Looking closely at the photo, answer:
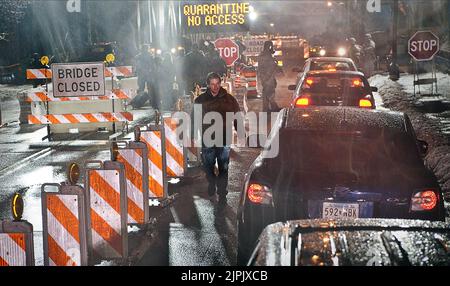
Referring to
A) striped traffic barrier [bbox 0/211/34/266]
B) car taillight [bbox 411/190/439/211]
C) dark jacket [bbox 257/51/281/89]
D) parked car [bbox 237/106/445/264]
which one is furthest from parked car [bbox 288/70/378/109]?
striped traffic barrier [bbox 0/211/34/266]

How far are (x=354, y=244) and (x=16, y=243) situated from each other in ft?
10.4

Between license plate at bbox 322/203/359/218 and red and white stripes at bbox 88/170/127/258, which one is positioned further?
red and white stripes at bbox 88/170/127/258

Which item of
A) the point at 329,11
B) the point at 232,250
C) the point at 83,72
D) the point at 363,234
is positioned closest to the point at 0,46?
the point at 83,72

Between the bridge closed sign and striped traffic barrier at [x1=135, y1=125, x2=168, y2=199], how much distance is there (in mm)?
4714

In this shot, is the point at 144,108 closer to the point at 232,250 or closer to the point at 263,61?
the point at 263,61

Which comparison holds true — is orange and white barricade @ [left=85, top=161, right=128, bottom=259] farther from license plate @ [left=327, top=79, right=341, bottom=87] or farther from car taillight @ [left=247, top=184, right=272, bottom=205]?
license plate @ [left=327, top=79, right=341, bottom=87]

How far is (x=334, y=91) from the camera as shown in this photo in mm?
17188

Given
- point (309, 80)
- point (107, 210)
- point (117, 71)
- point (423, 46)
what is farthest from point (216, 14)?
point (107, 210)

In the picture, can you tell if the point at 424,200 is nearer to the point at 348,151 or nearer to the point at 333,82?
the point at 348,151

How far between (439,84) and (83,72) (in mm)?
21107

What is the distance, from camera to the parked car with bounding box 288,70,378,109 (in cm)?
1681

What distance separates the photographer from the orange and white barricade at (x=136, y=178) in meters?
9.12

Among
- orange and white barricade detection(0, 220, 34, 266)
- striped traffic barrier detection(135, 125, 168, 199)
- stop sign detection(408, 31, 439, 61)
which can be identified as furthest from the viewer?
stop sign detection(408, 31, 439, 61)

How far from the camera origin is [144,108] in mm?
26656
